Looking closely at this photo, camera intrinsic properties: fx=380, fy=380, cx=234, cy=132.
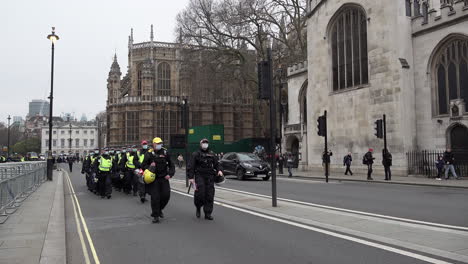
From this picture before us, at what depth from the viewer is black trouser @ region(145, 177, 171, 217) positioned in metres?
7.96

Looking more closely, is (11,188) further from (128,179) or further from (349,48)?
(349,48)

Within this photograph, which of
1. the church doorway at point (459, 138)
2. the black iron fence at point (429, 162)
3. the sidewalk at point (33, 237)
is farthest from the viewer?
the church doorway at point (459, 138)

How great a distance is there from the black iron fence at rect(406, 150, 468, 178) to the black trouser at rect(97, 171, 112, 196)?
15955 millimetres

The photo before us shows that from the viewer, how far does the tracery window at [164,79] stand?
6656cm

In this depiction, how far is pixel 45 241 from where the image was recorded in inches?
241

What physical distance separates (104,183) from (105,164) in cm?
69

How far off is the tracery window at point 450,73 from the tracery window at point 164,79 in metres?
50.7

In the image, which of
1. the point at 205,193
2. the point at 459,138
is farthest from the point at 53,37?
the point at 459,138

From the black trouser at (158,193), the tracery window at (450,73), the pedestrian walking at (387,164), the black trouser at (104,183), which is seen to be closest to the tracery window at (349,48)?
the tracery window at (450,73)

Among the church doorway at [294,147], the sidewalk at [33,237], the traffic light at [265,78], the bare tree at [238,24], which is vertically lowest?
the sidewalk at [33,237]

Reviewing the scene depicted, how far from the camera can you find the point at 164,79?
Answer: 2640 inches

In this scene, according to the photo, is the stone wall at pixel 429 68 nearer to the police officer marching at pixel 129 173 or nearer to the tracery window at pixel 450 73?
the tracery window at pixel 450 73

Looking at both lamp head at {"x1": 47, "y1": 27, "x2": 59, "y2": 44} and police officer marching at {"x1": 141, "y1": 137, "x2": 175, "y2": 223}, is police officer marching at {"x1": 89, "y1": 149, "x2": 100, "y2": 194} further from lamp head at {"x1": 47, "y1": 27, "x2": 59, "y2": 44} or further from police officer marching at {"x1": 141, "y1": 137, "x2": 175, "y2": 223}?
lamp head at {"x1": 47, "y1": 27, "x2": 59, "y2": 44}

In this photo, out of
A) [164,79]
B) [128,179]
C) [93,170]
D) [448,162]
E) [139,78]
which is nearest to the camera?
[128,179]
